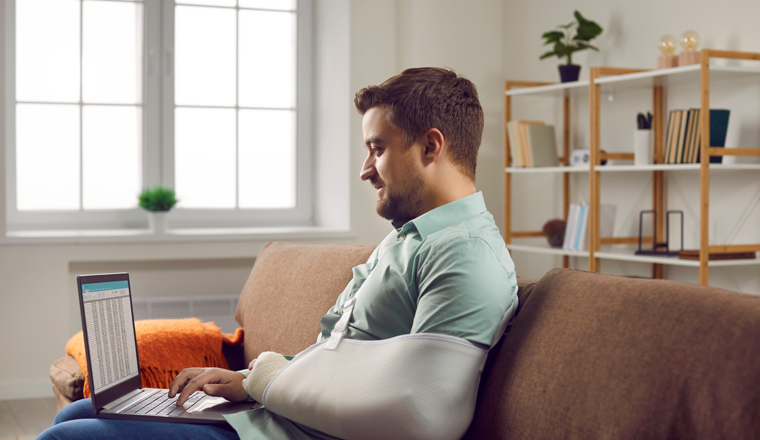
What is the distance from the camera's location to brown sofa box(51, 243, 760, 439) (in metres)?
0.87

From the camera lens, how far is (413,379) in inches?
42.3

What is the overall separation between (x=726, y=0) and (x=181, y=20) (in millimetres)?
2629

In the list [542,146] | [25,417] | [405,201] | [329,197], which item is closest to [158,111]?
[329,197]

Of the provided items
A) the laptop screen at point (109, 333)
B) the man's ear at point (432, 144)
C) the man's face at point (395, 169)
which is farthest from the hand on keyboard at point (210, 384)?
the man's ear at point (432, 144)

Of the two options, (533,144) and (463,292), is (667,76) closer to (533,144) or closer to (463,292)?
(533,144)

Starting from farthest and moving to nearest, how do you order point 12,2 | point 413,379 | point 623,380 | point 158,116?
point 158,116 < point 12,2 < point 413,379 < point 623,380

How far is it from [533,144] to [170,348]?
2097mm

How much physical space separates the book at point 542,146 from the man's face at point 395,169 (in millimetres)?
2261

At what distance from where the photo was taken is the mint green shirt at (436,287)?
1107mm

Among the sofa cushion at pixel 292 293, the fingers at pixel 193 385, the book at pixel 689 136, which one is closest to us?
the fingers at pixel 193 385

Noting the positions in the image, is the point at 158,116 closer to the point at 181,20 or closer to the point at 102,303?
the point at 181,20

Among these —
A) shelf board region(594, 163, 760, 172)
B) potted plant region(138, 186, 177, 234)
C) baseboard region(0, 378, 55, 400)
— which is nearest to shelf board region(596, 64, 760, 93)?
shelf board region(594, 163, 760, 172)

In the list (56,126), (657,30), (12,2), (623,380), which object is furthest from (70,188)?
(623,380)

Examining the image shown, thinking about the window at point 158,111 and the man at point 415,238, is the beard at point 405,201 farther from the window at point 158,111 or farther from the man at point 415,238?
the window at point 158,111
